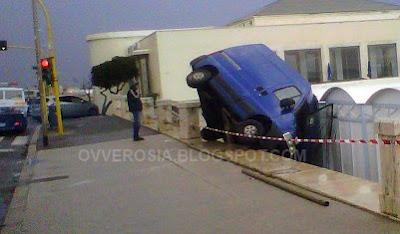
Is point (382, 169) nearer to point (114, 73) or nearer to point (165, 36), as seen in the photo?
point (165, 36)

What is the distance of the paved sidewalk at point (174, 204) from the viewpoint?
6.51 meters

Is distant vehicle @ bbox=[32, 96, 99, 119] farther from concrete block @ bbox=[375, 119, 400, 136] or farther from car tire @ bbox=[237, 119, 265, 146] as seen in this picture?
concrete block @ bbox=[375, 119, 400, 136]

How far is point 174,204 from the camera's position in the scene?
26.2 feet

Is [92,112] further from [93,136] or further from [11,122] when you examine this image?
[93,136]

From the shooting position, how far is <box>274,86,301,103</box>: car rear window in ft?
44.0

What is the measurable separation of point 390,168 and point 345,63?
2583 centimetres

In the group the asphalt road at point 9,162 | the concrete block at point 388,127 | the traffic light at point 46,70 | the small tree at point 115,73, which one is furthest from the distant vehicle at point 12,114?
the concrete block at point 388,127

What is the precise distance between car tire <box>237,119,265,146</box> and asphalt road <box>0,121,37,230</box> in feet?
16.7

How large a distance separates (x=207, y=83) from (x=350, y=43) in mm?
19467

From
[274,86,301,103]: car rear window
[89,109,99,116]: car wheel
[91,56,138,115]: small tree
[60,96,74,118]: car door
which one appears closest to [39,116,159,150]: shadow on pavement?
[274,86,301,103]: car rear window

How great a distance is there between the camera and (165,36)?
91.4ft

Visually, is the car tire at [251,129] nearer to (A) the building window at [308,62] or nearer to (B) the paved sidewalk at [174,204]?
(B) the paved sidewalk at [174,204]

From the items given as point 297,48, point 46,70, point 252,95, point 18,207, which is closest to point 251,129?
point 252,95

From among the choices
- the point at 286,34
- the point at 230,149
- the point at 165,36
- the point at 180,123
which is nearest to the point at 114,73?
the point at 165,36
